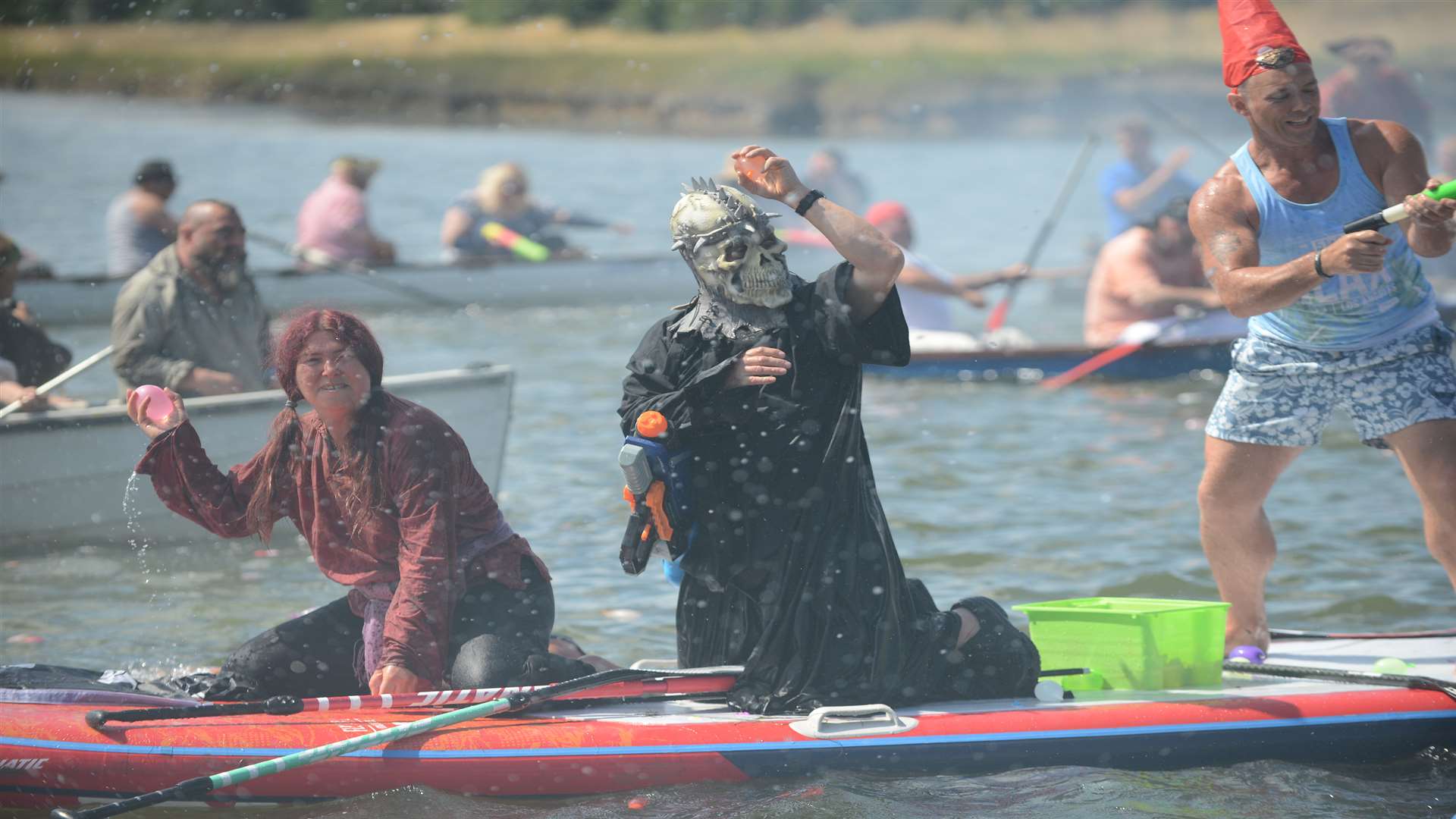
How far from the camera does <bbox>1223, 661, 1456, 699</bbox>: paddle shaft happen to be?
189 inches

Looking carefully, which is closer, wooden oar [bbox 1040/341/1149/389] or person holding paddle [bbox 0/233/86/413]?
person holding paddle [bbox 0/233/86/413]

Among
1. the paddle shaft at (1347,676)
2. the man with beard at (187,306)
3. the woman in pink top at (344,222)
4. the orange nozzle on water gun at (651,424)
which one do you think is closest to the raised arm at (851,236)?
the orange nozzle on water gun at (651,424)

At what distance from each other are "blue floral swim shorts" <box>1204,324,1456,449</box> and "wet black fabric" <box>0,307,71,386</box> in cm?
554

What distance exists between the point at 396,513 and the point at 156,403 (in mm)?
766

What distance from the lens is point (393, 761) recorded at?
178 inches

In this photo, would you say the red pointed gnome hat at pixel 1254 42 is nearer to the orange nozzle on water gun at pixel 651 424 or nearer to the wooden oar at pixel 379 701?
the orange nozzle on water gun at pixel 651 424

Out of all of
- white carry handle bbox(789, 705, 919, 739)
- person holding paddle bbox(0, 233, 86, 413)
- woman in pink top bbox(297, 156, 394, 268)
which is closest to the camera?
white carry handle bbox(789, 705, 919, 739)

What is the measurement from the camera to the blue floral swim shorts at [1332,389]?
4.88 meters

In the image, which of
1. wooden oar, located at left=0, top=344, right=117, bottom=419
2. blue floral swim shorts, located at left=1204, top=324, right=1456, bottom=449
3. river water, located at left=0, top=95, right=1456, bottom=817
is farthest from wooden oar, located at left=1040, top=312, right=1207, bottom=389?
wooden oar, located at left=0, top=344, right=117, bottom=419

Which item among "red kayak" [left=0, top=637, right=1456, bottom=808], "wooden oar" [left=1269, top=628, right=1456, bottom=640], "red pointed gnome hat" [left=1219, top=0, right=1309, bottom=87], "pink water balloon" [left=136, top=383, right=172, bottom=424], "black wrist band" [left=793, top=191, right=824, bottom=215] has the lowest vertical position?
"red kayak" [left=0, top=637, right=1456, bottom=808]

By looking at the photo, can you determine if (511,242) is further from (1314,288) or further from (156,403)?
(1314,288)

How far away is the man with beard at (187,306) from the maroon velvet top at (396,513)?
2998 mm

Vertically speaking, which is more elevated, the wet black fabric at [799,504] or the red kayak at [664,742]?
the wet black fabric at [799,504]

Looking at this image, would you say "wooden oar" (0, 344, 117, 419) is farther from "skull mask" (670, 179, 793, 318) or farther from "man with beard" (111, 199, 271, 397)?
"skull mask" (670, 179, 793, 318)
